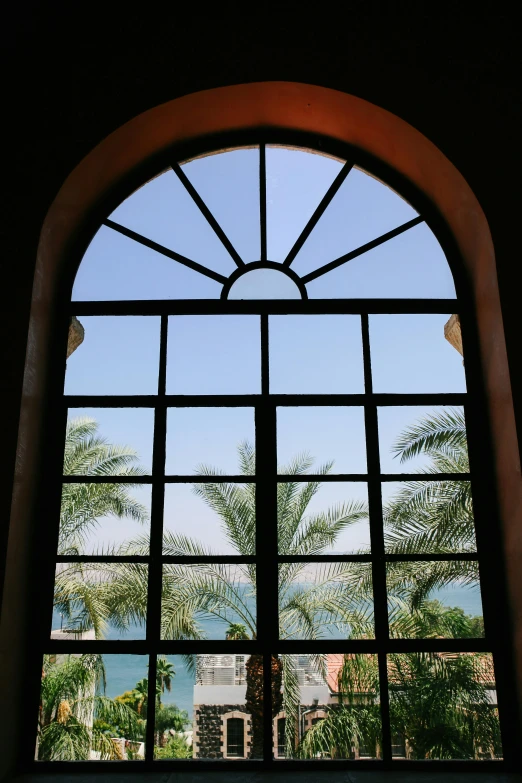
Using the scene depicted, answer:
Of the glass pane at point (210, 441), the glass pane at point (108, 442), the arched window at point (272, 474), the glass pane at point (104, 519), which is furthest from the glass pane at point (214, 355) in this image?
the glass pane at point (104, 519)

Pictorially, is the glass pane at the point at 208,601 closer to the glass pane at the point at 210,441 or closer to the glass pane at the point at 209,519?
the glass pane at the point at 209,519

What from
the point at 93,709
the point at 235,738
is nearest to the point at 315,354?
the point at 235,738

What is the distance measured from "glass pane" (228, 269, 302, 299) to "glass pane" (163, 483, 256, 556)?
111cm

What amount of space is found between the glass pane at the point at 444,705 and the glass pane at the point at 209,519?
3.08 ft

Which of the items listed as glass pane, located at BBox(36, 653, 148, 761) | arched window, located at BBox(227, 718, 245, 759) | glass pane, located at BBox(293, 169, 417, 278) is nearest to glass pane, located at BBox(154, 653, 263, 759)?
arched window, located at BBox(227, 718, 245, 759)

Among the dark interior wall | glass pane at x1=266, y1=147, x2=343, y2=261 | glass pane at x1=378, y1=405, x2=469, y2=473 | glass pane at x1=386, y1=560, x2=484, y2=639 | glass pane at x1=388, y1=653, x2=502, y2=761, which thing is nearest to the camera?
glass pane at x1=388, y1=653, x2=502, y2=761

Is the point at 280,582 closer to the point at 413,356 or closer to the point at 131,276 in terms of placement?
the point at 413,356

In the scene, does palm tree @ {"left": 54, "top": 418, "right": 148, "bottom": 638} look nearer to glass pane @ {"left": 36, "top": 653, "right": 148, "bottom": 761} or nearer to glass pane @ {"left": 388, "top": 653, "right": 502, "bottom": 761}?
glass pane @ {"left": 36, "top": 653, "right": 148, "bottom": 761}

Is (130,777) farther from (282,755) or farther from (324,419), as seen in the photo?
(324,419)

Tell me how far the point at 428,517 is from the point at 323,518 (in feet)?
1.76

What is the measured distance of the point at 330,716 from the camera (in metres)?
2.99

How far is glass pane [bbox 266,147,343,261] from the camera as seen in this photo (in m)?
3.79

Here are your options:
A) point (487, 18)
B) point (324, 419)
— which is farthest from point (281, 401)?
point (487, 18)

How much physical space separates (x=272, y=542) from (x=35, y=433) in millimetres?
1316
